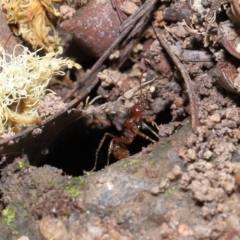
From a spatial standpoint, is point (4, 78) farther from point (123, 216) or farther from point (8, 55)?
point (123, 216)

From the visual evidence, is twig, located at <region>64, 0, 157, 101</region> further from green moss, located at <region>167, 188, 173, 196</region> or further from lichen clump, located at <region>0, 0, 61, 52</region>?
green moss, located at <region>167, 188, 173, 196</region>

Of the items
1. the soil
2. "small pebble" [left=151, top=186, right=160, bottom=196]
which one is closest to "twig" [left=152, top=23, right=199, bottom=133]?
the soil

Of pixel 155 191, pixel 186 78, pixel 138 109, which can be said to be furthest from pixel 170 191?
pixel 138 109

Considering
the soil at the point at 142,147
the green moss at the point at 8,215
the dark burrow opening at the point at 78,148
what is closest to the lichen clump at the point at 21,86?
the soil at the point at 142,147

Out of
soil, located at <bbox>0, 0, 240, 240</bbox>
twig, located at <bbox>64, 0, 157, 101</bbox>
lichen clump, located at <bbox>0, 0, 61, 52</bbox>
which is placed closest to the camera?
soil, located at <bbox>0, 0, 240, 240</bbox>

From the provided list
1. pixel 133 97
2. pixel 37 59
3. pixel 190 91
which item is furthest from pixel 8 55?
pixel 190 91
